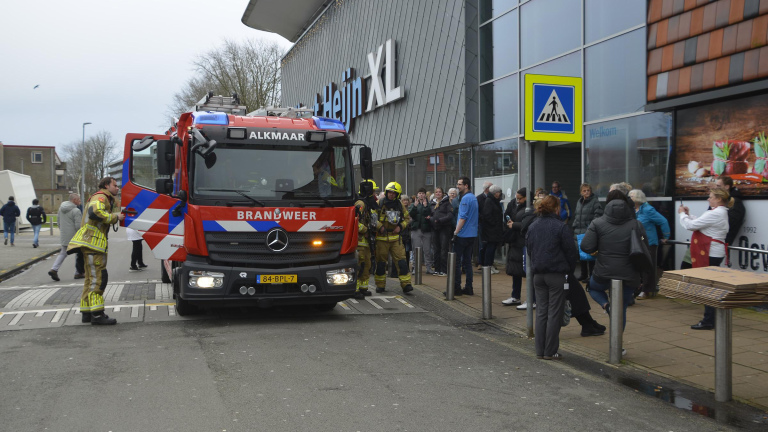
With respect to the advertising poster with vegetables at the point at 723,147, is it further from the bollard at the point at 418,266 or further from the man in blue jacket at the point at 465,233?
the bollard at the point at 418,266

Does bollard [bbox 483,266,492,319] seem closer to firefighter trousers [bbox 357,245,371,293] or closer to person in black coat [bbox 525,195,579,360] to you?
person in black coat [bbox 525,195,579,360]

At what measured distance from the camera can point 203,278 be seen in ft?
26.0

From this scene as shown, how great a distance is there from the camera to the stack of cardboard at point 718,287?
198 inches

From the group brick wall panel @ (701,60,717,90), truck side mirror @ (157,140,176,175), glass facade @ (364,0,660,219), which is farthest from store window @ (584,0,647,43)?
truck side mirror @ (157,140,176,175)

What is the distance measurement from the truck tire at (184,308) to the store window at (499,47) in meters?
8.95

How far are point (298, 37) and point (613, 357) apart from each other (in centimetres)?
3054

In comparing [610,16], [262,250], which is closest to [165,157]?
[262,250]

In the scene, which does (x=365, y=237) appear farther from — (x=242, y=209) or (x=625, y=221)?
(x=625, y=221)

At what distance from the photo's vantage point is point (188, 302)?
27.6 ft

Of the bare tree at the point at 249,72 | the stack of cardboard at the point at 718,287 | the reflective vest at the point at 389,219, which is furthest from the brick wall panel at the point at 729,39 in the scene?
the bare tree at the point at 249,72

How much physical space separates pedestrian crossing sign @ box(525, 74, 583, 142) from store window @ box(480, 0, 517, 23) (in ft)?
24.6

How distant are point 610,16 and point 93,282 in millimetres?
9317

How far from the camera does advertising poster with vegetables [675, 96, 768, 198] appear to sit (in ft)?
28.7

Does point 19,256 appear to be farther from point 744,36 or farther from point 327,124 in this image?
point 744,36
